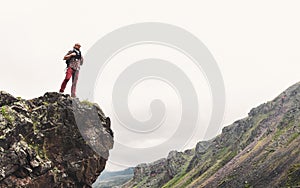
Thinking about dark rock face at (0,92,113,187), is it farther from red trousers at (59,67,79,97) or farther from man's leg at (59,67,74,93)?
red trousers at (59,67,79,97)

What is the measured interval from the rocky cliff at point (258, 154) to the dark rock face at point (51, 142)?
146 feet

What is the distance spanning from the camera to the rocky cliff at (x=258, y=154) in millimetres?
71375

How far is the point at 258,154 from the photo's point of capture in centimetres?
9644

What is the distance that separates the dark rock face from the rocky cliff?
1757 inches

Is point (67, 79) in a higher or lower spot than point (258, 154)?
lower

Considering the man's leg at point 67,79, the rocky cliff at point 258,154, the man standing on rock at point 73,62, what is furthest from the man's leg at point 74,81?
the rocky cliff at point 258,154

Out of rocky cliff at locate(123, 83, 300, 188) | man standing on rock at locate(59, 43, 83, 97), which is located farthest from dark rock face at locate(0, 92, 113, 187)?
rocky cliff at locate(123, 83, 300, 188)

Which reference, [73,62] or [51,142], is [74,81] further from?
[51,142]

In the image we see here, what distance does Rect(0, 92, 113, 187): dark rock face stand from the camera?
2455cm

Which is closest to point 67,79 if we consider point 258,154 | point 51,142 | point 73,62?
point 73,62

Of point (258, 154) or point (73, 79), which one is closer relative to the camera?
point (73, 79)

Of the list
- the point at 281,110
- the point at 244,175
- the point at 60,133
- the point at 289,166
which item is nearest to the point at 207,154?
the point at 281,110

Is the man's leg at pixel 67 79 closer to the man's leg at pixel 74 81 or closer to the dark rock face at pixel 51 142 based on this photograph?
the man's leg at pixel 74 81

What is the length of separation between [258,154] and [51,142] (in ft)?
271
